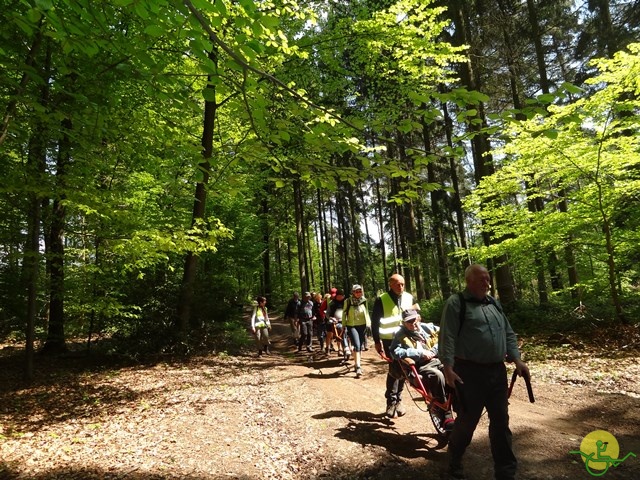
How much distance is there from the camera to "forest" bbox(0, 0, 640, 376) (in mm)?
3371

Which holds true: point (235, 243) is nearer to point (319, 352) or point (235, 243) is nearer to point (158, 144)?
point (319, 352)

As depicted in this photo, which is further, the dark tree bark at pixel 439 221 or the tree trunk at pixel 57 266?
the dark tree bark at pixel 439 221

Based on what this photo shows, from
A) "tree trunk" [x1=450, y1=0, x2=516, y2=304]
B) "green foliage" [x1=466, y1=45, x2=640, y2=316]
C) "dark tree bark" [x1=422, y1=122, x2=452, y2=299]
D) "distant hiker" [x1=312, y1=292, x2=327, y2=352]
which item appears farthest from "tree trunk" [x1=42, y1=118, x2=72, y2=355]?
"tree trunk" [x1=450, y1=0, x2=516, y2=304]

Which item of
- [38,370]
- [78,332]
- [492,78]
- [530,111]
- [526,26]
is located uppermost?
[526,26]

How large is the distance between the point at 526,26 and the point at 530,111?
15715 millimetres

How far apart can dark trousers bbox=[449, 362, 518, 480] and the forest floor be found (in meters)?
0.54

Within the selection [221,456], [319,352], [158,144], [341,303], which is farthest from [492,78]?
[221,456]

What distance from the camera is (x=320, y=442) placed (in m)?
4.89

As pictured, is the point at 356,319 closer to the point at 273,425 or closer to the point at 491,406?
the point at 273,425

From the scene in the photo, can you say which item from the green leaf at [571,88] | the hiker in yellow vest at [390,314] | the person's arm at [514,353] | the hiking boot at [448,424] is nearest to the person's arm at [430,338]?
the hiker in yellow vest at [390,314]

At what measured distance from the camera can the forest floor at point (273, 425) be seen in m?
4.16

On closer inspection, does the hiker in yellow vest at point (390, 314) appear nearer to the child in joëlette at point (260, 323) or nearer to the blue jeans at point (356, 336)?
the blue jeans at point (356, 336)

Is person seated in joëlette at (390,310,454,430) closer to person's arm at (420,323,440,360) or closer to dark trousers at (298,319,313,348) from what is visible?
person's arm at (420,323,440,360)

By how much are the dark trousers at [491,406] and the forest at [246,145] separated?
5.89 ft
